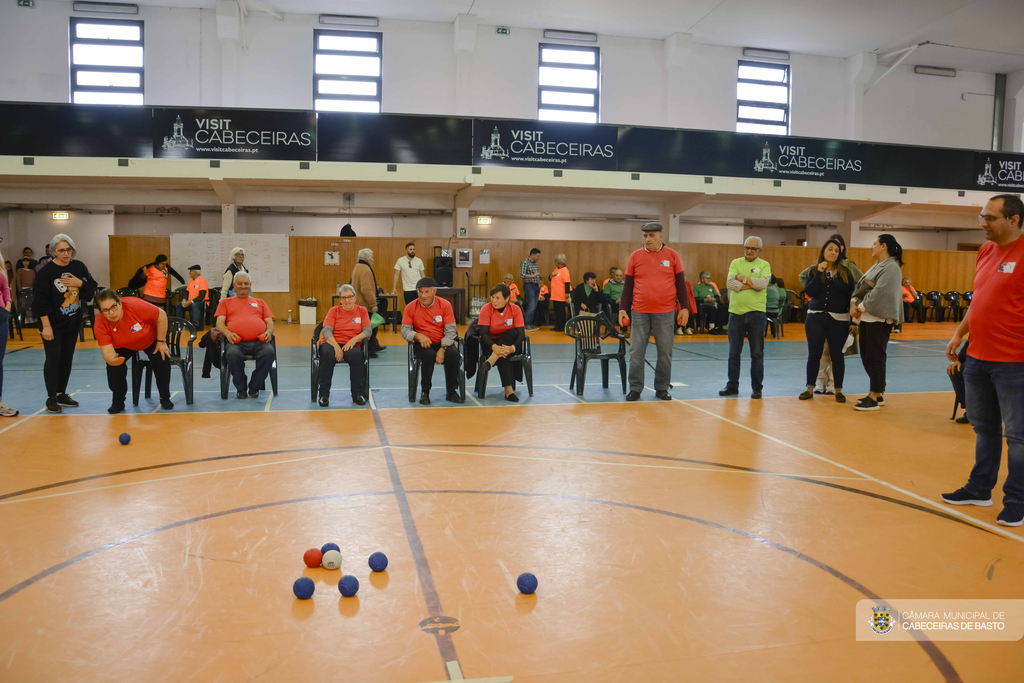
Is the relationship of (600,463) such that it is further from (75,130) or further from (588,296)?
(75,130)

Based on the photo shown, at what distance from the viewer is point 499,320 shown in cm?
723

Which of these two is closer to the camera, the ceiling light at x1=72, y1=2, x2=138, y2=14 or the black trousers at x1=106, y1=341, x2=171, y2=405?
the black trousers at x1=106, y1=341, x2=171, y2=405

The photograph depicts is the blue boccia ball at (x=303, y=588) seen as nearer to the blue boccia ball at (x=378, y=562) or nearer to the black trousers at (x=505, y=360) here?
the blue boccia ball at (x=378, y=562)

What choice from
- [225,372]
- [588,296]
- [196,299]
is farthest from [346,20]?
[225,372]

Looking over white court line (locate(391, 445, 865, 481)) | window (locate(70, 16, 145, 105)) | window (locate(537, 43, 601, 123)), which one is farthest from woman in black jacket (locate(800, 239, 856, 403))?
window (locate(70, 16, 145, 105))

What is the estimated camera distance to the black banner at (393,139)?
14562 millimetres

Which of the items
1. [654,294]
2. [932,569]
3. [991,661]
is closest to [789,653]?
[991,661]

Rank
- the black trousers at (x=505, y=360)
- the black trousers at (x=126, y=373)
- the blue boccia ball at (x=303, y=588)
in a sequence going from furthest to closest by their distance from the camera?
1. the black trousers at (x=505, y=360)
2. the black trousers at (x=126, y=373)
3. the blue boccia ball at (x=303, y=588)

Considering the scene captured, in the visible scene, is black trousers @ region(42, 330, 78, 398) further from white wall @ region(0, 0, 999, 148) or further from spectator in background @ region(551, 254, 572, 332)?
white wall @ region(0, 0, 999, 148)

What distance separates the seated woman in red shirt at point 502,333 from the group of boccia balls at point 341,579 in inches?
164

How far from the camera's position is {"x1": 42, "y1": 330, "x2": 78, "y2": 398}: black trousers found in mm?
6273

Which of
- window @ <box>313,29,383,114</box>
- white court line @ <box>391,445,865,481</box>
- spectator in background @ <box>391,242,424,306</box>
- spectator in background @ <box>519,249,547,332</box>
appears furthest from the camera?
window @ <box>313,29,383,114</box>

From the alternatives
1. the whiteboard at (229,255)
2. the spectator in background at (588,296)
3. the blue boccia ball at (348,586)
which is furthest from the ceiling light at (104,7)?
the blue boccia ball at (348,586)

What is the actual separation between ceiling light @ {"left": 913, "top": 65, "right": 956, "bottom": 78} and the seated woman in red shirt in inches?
759
